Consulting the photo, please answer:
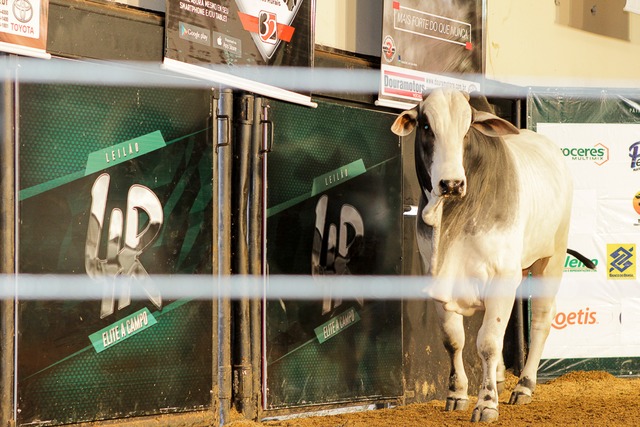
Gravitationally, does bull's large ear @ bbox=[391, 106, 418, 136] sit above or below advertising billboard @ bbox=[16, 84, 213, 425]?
above

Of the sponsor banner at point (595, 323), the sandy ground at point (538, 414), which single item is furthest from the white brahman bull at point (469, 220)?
the sponsor banner at point (595, 323)

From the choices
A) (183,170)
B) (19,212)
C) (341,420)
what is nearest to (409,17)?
(183,170)

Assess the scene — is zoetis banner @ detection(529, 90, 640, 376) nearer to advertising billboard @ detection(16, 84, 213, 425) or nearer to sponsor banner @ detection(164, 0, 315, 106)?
sponsor banner @ detection(164, 0, 315, 106)

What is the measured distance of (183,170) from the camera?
570 centimetres

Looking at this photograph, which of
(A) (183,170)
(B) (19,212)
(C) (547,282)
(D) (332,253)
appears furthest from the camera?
(C) (547,282)

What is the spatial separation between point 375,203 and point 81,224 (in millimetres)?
2466

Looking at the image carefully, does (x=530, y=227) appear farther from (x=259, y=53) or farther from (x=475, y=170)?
(x=259, y=53)

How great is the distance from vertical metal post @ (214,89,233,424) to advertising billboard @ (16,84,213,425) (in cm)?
→ 12

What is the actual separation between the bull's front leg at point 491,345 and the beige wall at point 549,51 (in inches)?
126

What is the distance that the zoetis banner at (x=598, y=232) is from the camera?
8383 mm

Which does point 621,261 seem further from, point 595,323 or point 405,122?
point 405,122

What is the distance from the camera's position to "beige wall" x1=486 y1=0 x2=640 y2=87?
336 inches

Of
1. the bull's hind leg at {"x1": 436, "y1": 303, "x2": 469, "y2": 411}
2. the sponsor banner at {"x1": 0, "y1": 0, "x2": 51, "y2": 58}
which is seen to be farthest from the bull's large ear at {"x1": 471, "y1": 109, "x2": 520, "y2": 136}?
the sponsor banner at {"x1": 0, "y1": 0, "x2": 51, "y2": 58}

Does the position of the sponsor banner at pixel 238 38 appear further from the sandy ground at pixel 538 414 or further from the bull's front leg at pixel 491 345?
the sandy ground at pixel 538 414
